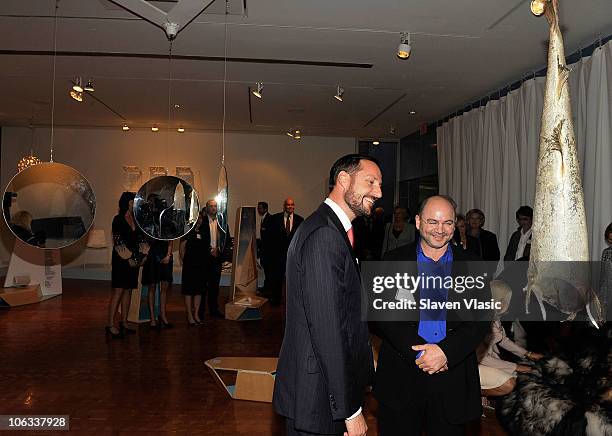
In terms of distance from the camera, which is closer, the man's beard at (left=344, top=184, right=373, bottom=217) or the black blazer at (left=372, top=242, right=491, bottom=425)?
the man's beard at (left=344, top=184, right=373, bottom=217)

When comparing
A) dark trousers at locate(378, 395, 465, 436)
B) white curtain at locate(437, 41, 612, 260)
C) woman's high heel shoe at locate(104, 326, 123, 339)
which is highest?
white curtain at locate(437, 41, 612, 260)

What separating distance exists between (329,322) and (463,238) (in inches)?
191

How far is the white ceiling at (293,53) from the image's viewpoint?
4879 mm

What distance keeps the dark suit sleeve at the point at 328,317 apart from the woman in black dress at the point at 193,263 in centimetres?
544

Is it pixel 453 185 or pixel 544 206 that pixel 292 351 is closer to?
pixel 544 206

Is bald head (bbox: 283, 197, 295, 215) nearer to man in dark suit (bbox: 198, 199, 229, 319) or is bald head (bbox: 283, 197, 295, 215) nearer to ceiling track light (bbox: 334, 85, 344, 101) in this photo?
man in dark suit (bbox: 198, 199, 229, 319)

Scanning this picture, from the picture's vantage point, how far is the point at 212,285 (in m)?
8.08

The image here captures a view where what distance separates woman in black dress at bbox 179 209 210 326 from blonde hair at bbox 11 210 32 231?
10.7ft

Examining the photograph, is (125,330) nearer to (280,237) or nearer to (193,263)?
(193,263)

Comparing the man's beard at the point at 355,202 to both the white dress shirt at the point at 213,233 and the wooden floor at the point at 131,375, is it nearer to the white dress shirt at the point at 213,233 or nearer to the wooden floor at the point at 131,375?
the wooden floor at the point at 131,375

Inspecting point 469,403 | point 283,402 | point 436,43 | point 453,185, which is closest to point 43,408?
point 283,402

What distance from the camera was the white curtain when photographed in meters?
5.26

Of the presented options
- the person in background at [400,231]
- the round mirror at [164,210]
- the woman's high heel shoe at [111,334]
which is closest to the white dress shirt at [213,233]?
the woman's high heel shoe at [111,334]

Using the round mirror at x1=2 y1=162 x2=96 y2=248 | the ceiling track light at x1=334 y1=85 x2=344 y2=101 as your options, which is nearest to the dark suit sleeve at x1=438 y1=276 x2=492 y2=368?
the round mirror at x1=2 y1=162 x2=96 y2=248
